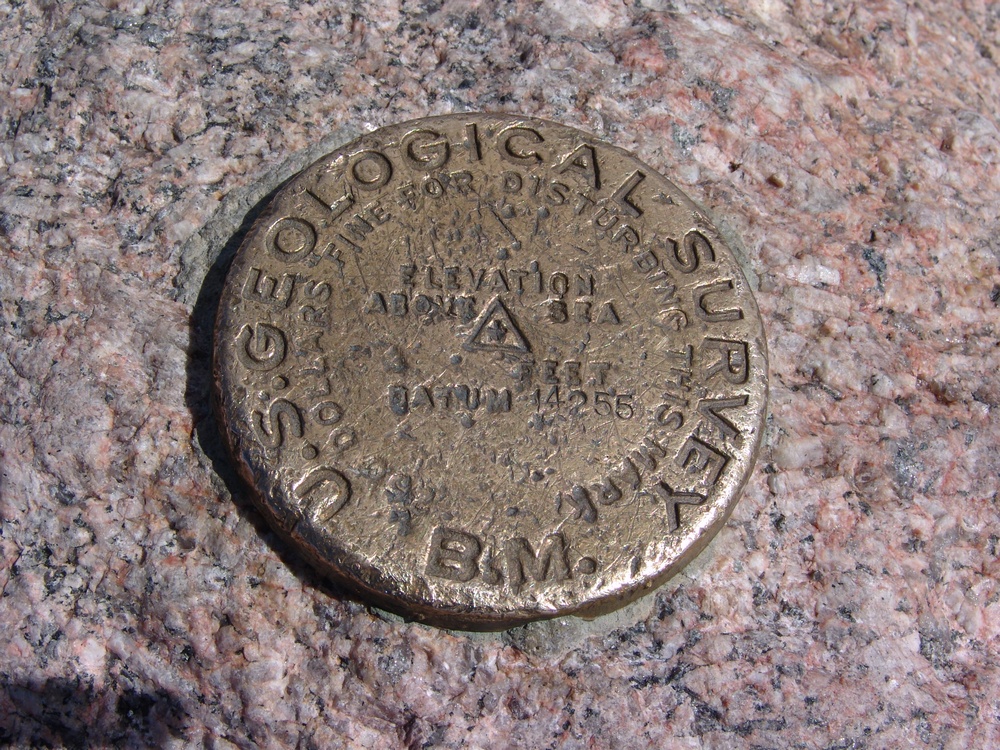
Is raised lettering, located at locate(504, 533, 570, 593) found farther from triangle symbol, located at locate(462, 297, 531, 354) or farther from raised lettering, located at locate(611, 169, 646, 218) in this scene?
raised lettering, located at locate(611, 169, 646, 218)

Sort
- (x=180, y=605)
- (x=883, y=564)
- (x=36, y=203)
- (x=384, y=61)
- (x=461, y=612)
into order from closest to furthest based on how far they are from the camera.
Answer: (x=461, y=612)
(x=180, y=605)
(x=883, y=564)
(x=36, y=203)
(x=384, y=61)

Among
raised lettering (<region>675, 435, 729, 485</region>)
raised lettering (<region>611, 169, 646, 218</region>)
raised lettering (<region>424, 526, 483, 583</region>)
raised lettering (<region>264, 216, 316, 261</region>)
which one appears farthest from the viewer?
raised lettering (<region>611, 169, 646, 218</region>)

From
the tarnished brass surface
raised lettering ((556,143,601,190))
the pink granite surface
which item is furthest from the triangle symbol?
the pink granite surface

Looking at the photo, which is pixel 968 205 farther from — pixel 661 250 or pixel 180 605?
pixel 180 605

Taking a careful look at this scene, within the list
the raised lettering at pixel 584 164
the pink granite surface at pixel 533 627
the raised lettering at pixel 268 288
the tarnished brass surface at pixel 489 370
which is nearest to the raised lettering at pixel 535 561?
the tarnished brass surface at pixel 489 370

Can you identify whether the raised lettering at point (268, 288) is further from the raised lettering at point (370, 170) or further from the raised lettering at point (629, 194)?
the raised lettering at point (629, 194)

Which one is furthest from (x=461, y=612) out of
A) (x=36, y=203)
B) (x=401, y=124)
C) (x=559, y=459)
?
(x=36, y=203)

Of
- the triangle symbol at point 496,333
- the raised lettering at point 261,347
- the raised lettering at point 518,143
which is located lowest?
the triangle symbol at point 496,333
